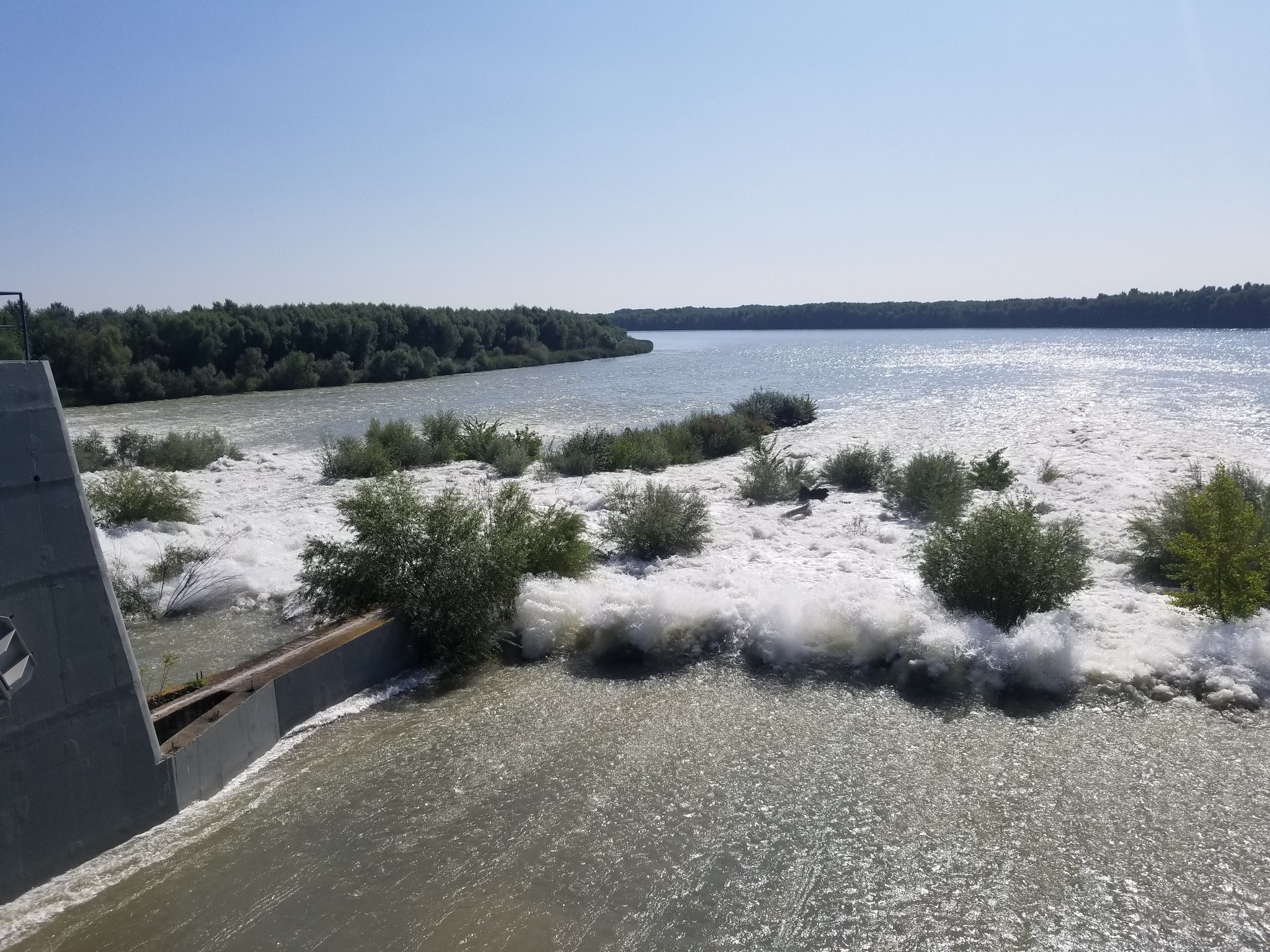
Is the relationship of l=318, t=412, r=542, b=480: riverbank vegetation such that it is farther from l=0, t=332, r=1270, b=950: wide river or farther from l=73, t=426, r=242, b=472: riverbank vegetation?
l=0, t=332, r=1270, b=950: wide river

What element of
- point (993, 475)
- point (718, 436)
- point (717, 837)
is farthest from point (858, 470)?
point (717, 837)

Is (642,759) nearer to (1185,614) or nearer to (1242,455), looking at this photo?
(1185,614)

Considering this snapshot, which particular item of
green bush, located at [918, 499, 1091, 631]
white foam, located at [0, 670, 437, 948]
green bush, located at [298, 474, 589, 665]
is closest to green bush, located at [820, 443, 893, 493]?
green bush, located at [918, 499, 1091, 631]

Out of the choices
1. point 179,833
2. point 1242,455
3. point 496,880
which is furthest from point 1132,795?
point 1242,455

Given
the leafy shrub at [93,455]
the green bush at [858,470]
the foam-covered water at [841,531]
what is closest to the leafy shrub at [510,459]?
the foam-covered water at [841,531]

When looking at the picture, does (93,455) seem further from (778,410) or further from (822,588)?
(778,410)

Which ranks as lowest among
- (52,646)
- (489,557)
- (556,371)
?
(556,371)
